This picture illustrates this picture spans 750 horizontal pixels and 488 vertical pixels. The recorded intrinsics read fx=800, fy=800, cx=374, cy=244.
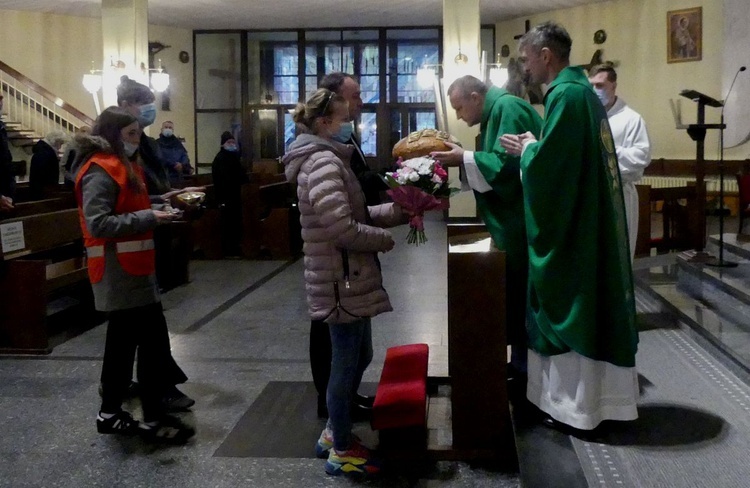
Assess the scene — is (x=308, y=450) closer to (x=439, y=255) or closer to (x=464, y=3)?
(x=439, y=255)

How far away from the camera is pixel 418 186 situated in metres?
2.84

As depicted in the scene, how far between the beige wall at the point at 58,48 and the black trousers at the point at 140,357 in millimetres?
11544

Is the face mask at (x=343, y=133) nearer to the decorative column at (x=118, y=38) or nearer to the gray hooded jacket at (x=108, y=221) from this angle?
the gray hooded jacket at (x=108, y=221)

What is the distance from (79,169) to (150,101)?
2.04ft

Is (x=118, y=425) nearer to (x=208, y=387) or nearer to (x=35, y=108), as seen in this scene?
(x=208, y=387)

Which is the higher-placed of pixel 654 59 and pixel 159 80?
pixel 654 59

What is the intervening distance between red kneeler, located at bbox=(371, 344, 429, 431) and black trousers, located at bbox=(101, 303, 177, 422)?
940 millimetres

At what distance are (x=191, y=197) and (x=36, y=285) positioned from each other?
5.10 feet

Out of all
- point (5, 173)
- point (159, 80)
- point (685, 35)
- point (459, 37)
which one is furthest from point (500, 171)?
point (685, 35)

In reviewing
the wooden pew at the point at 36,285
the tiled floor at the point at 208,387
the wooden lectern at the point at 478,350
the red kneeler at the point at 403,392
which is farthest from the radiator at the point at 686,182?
the wooden lectern at the point at 478,350

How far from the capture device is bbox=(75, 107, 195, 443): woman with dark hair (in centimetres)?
317

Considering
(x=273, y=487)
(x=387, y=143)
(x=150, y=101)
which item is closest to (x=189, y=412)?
(x=273, y=487)

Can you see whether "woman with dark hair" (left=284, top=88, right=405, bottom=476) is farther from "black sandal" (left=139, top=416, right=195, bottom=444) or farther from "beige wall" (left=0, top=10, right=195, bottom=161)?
"beige wall" (left=0, top=10, right=195, bottom=161)

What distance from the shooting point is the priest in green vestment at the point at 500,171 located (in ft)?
9.82
